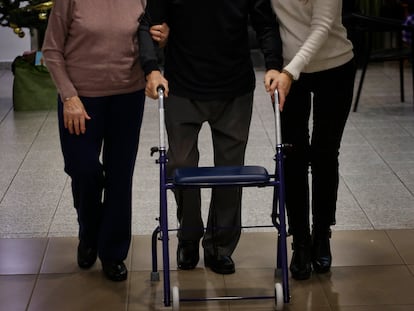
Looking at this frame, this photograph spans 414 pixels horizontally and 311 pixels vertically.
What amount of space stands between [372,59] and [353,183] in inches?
79.3

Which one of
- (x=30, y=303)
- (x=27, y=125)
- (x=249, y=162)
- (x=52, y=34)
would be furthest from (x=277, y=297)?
(x=27, y=125)

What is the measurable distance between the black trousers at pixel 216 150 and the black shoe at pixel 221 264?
2cm

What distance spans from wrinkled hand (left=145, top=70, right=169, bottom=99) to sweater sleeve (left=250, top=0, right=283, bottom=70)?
0.41m

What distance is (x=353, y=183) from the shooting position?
5.15 m

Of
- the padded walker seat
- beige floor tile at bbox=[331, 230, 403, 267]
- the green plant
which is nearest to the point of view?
the padded walker seat

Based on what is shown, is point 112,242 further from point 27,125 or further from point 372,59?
point 372,59

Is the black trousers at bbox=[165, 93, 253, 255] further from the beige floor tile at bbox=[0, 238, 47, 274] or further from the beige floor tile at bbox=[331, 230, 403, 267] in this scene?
the beige floor tile at bbox=[0, 238, 47, 274]

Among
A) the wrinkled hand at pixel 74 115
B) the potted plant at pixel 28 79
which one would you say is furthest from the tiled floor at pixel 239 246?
the wrinkled hand at pixel 74 115

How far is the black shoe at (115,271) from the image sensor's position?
12.2ft

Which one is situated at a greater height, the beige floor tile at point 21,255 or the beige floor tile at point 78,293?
the beige floor tile at point 78,293

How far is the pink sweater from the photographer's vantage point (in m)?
3.36

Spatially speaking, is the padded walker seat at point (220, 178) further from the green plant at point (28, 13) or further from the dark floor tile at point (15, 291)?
the green plant at point (28, 13)

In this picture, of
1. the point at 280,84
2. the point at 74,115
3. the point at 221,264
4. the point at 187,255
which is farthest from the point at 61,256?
the point at 280,84

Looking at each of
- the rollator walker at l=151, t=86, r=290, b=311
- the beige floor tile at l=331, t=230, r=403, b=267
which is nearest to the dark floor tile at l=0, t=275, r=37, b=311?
the rollator walker at l=151, t=86, r=290, b=311
